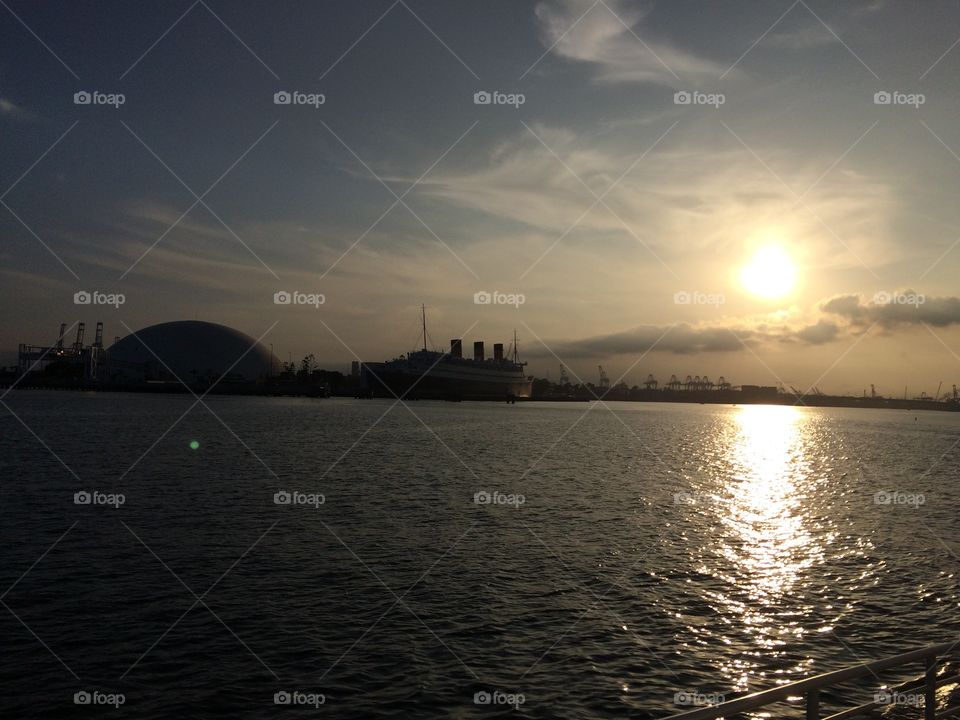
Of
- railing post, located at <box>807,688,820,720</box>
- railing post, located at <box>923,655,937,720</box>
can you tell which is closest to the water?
railing post, located at <box>923,655,937,720</box>

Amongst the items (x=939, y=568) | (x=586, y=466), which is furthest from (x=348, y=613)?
(x=586, y=466)

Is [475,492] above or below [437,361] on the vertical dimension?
below

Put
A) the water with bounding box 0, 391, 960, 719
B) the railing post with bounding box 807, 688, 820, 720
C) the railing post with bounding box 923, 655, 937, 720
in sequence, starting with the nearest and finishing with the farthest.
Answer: the railing post with bounding box 807, 688, 820, 720 → the railing post with bounding box 923, 655, 937, 720 → the water with bounding box 0, 391, 960, 719

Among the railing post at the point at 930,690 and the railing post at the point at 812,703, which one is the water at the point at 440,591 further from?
the railing post at the point at 812,703

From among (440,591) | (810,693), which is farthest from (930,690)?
(440,591)

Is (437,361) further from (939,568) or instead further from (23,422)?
(939,568)

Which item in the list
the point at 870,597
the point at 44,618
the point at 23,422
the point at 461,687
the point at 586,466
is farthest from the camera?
the point at 23,422

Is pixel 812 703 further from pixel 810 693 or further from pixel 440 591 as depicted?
pixel 440 591

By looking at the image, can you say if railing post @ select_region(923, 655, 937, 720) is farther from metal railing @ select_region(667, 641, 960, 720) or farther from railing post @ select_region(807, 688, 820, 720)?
railing post @ select_region(807, 688, 820, 720)

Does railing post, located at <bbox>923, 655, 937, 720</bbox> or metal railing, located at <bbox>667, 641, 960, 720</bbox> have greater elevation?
metal railing, located at <bbox>667, 641, 960, 720</bbox>
